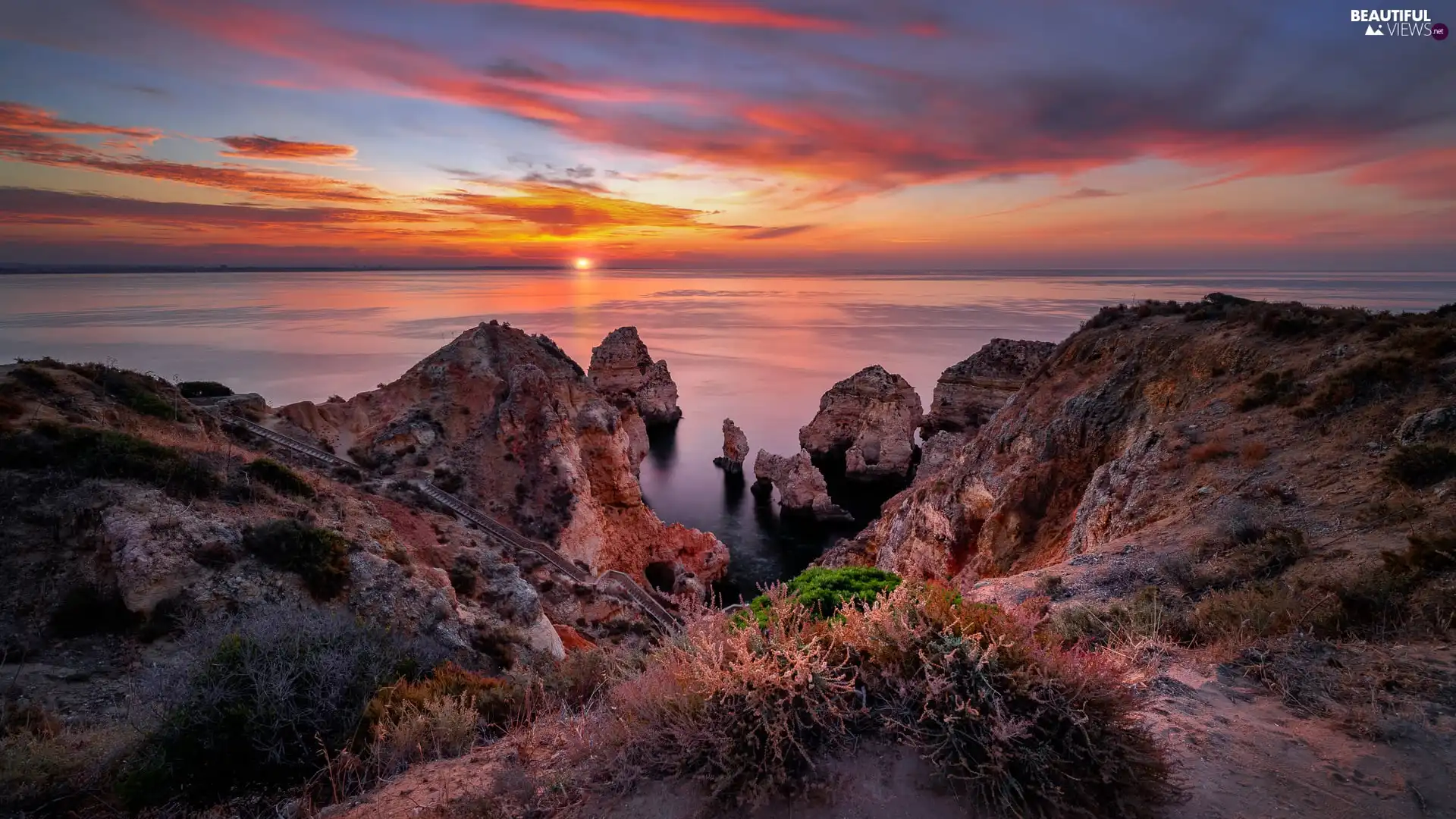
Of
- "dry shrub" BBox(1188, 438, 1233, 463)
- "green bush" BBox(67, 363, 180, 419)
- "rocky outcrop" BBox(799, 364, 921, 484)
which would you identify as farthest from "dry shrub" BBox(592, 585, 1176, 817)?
"rocky outcrop" BBox(799, 364, 921, 484)

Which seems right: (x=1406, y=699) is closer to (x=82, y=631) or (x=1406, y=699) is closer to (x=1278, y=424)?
(x=1278, y=424)

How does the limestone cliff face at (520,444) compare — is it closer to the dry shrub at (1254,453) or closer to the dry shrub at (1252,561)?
the dry shrub at (1252,561)

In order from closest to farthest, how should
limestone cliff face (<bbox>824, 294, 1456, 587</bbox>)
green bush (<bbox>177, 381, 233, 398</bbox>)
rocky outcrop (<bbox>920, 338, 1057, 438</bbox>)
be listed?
limestone cliff face (<bbox>824, 294, 1456, 587</bbox>) → green bush (<bbox>177, 381, 233, 398</bbox>) → rocky outcrop (<bbox>920, 338, 1057, 438</bbox>)

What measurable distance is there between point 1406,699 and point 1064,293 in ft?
664


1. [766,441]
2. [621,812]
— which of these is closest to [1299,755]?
[621,812]

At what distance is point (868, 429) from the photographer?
46.0 m

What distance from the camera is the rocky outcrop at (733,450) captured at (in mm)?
48281

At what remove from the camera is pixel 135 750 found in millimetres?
4891

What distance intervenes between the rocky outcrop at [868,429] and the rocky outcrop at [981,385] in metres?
2.97

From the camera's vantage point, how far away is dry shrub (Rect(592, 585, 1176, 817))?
11.1 ft

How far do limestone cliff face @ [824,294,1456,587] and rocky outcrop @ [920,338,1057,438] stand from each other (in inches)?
784

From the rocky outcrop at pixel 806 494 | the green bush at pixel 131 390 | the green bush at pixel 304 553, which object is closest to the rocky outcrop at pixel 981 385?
the rocky outcrop at pixel 806 494

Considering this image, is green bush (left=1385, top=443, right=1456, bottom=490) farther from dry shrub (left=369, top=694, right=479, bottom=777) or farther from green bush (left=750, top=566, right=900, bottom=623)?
dry shrub (left=369, top=694, right=479, bottom=777)

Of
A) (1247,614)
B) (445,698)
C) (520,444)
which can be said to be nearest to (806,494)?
(520,444)
